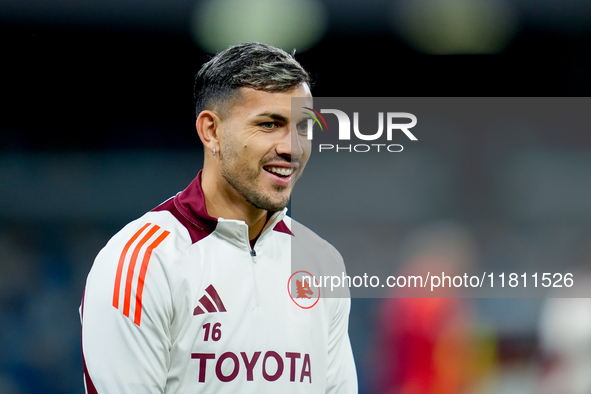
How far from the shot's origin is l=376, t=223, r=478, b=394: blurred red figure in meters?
2.93

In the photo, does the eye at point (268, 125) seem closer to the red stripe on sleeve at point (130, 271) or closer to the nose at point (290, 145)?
the nose at point (290, 145)

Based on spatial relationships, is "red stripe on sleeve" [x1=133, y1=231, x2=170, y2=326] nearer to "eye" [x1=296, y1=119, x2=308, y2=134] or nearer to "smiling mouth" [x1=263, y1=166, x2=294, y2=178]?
"smiling mouth" [x1=263, y1=166, x2=294, y2=178]

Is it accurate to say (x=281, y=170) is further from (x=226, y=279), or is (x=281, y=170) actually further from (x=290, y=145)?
(x=226, y=279)

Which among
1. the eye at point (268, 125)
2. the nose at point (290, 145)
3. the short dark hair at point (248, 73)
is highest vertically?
the short dark hair at point (248, 73)

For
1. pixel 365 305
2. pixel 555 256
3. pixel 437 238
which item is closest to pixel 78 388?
pixel 365 305

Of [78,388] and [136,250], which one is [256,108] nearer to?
[136,250]

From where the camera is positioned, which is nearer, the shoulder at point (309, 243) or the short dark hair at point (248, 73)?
the short dark hair at point (248, 73)

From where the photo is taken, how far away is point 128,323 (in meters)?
1.30

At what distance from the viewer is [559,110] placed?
325 centimetres

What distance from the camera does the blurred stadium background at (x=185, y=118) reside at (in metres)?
2.94

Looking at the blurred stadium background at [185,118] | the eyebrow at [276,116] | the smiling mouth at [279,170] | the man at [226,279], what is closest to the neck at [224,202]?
the man at [226,279]

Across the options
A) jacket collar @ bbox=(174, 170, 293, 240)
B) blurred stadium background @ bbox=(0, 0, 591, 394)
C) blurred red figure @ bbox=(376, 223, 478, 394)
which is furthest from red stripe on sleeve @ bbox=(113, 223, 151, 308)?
blurred red figure @ bbox=(376, 223, 478, 394)

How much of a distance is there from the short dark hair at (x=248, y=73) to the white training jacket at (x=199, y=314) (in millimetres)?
255

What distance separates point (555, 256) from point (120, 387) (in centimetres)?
276
